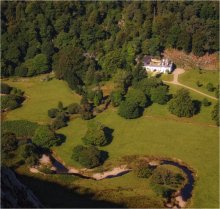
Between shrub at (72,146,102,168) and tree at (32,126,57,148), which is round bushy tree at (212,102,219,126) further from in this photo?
tree at (32,126,57,148)

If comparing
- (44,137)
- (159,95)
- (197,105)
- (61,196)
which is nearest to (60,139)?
(44,137)

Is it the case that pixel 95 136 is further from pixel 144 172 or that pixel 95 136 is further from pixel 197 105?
pixel 197 105

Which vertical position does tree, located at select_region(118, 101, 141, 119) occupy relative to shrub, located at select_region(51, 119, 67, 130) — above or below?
above

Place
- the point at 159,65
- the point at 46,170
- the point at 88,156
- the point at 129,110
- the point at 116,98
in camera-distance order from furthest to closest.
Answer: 1. the point at 159,65
2. the point at 116,98
3. the point at 129,110
4. the point at 88,156
5. the point at 46,170

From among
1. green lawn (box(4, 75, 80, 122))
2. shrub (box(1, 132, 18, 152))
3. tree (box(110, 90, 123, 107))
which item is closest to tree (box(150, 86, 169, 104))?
tree (box(110, 90, 123, 107))

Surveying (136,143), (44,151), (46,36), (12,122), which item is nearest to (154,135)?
(136,143)

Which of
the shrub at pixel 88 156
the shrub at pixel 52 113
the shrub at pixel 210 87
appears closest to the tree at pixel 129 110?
the shrub at pixel 52 113
